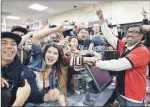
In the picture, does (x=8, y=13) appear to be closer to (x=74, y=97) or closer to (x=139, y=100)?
(x=74, y=97)

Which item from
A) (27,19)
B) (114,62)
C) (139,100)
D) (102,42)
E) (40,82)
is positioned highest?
(27,19)

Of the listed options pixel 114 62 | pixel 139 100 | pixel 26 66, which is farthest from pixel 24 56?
pixel 139 100

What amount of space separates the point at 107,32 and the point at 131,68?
29 centimetres

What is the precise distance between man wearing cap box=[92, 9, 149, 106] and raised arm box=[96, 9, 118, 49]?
0.02 meters

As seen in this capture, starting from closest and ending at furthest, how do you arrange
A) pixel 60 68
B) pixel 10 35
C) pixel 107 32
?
pixel 10 35, pixel 60 68, pixel 107 32

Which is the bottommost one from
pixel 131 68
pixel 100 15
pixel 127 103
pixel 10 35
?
pixel 127 103

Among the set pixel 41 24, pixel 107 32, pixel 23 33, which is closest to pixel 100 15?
pixel 107 32

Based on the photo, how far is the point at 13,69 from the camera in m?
0.94

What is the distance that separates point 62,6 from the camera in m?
1.13

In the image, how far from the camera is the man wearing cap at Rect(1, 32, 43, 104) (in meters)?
0.90

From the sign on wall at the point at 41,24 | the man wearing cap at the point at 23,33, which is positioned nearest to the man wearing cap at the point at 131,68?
the sign on wall at the point at 41,24

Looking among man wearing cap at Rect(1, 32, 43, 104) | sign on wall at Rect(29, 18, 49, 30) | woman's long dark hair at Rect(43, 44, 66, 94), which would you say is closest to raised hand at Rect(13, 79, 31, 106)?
man wearing cap at Rect(1, 32, 43, 104)

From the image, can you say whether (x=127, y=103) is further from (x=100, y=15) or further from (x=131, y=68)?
(x=100, y=15)

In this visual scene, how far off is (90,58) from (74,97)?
23 centimetres
